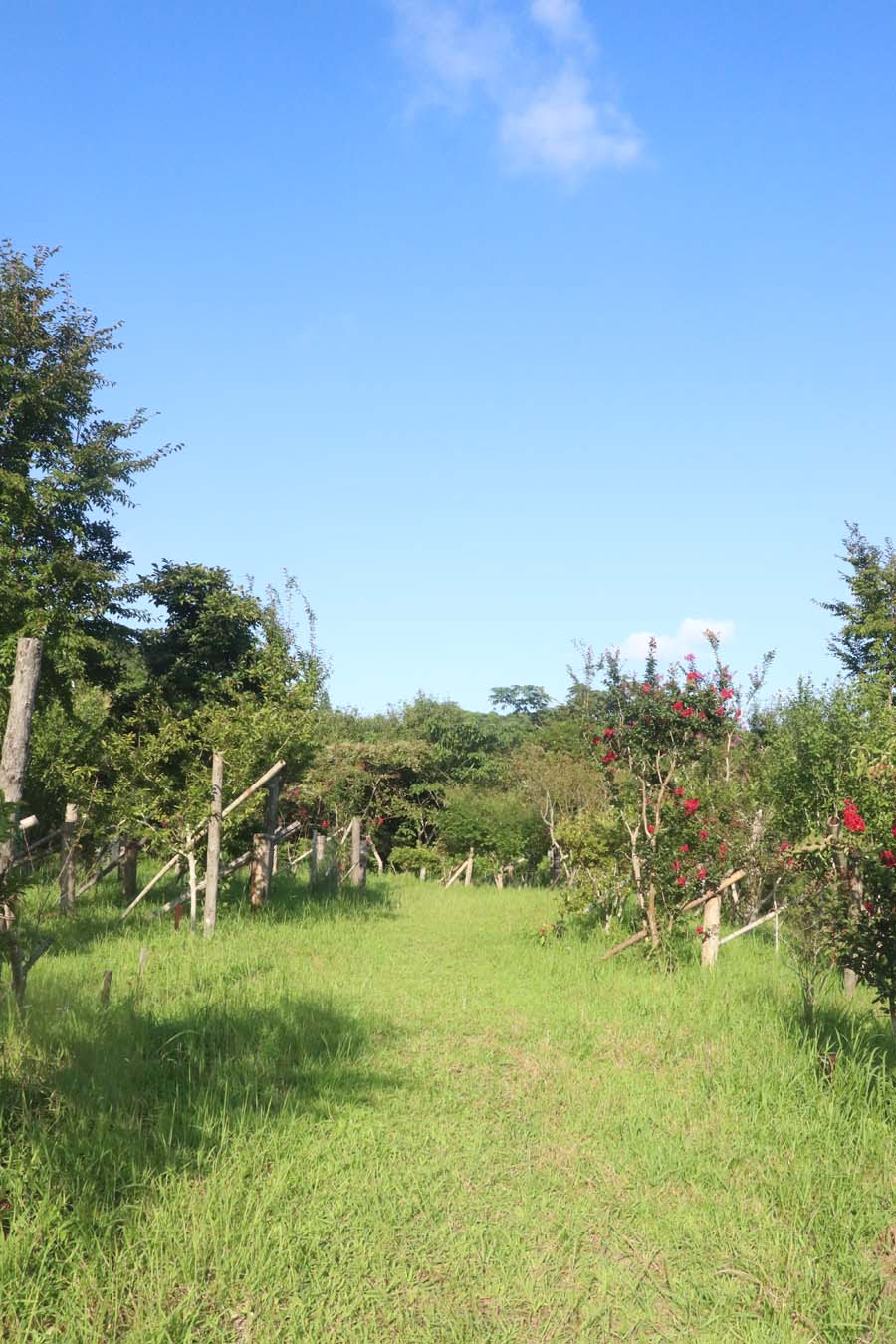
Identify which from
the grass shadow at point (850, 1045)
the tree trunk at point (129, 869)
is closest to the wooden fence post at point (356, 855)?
the tree trunk at point (129, 869)

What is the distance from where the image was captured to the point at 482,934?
583 inches

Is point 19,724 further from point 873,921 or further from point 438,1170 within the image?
point 873,921

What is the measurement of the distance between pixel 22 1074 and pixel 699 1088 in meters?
4.90

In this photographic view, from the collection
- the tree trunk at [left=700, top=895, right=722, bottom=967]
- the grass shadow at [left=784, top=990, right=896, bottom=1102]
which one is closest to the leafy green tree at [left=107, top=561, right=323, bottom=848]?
the tree trunk at [left=700, top=895, right=722, bottom=967]

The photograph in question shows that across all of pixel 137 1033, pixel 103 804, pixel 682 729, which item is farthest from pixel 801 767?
pixel 103 804

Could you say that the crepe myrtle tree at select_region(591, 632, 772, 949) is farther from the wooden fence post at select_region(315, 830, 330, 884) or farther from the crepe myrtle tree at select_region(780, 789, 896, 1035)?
the wooden fence post at select_region(315, 830, 330, 884)

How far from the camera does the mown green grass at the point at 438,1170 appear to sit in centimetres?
414

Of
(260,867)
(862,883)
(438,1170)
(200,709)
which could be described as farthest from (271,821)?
(862,883)

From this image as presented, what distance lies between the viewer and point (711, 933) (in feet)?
37.1

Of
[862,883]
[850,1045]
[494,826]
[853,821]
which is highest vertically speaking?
[853,821]

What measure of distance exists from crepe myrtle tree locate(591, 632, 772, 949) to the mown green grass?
265 cm

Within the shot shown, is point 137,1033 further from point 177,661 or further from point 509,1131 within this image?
point 177,661

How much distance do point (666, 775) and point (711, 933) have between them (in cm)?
222

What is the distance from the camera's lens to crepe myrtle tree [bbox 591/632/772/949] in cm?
1167
